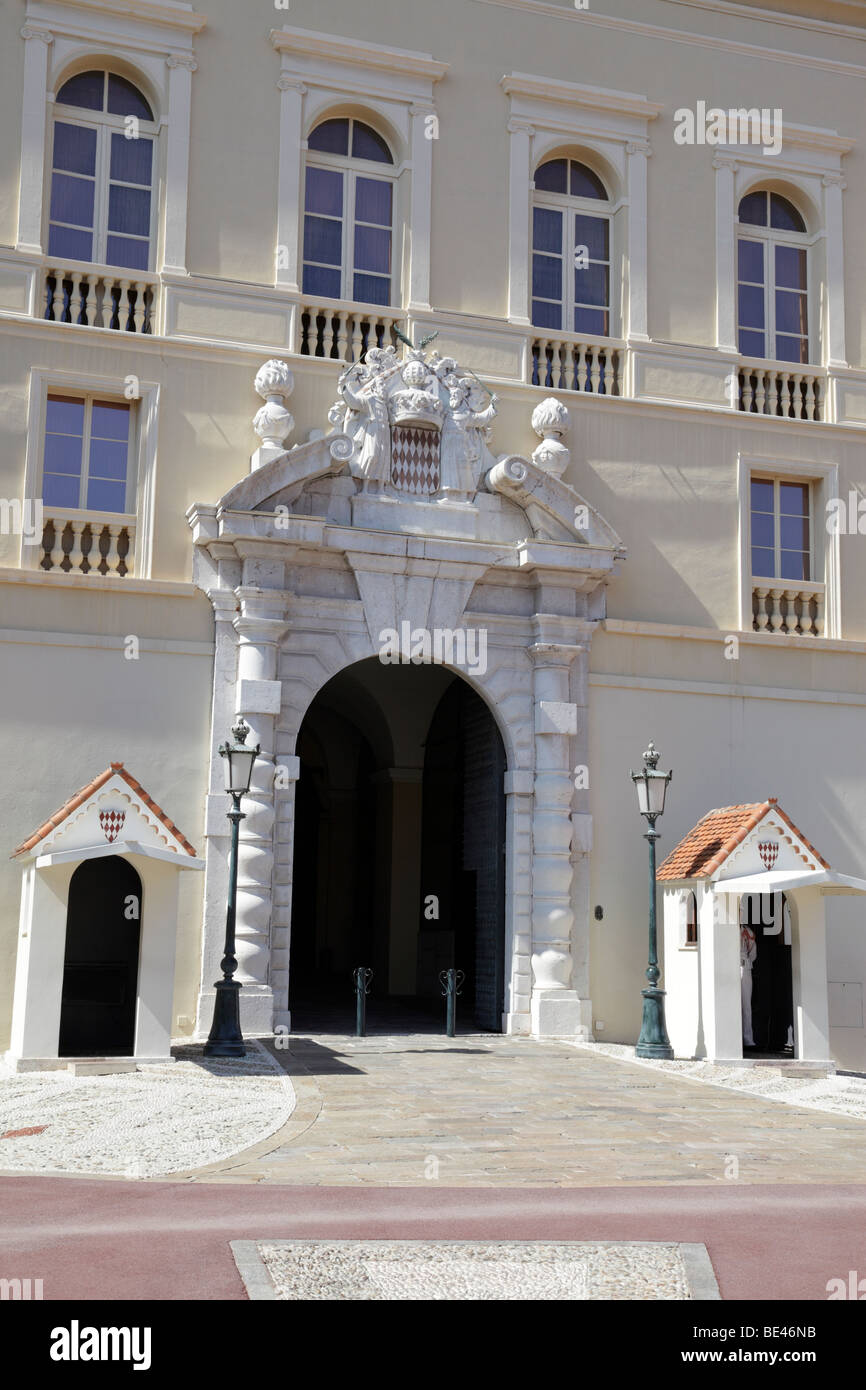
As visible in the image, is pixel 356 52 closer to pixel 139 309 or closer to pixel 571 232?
pixel 571 232

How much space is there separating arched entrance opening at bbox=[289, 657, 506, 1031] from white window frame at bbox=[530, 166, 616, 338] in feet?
15.9

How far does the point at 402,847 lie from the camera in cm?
2214

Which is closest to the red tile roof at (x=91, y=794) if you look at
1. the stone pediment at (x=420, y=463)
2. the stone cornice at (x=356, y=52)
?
the stone pediment at (x=420, y=463)

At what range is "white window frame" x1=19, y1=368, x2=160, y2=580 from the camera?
623 inches

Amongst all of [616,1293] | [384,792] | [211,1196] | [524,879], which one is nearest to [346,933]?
[384,792]

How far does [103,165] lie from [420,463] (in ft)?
15.9

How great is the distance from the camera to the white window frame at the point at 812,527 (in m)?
18.2

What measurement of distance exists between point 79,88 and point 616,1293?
587 inches

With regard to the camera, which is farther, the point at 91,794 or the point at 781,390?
the point at 781,390

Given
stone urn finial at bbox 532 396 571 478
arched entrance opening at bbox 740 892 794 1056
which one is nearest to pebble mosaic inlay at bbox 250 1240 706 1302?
arched entrance opening at bbox 740 892 794 1056

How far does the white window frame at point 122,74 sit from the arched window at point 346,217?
159 centimetres

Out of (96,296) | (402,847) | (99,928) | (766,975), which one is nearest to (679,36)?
(96,296)

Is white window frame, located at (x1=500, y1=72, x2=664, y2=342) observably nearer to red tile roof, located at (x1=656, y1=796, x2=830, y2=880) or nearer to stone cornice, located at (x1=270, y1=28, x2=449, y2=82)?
stone cornice, located at (x1=270, y1=28, x2=449, y2=82)

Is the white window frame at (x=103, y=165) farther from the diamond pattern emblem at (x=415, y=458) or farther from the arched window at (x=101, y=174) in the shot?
the diamond pattern emblem at (x=415, y=458)
